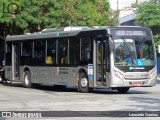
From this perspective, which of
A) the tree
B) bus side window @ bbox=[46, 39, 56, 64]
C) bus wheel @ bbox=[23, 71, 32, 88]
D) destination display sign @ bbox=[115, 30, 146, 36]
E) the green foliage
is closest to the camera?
destination display sign @ bbox=[115, 30, 146, 36]

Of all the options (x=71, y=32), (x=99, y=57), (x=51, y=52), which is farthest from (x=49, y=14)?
(x=99, y=57)

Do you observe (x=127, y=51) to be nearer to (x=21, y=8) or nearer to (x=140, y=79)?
(x=140, y=79)

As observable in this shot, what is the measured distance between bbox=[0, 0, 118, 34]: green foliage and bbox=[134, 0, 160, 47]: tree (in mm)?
11272

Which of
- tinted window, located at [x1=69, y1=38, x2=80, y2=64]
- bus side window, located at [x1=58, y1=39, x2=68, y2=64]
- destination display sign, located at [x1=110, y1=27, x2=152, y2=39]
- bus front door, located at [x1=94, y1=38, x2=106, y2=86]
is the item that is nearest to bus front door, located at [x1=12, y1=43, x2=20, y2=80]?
bus side window, located at [x1=58, y1=39, x2=68, y2=64]

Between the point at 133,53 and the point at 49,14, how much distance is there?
1483cm

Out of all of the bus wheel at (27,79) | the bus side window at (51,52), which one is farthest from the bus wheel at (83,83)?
the bus wheel at (27,79)

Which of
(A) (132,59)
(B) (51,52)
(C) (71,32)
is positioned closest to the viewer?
(A) (132,59)

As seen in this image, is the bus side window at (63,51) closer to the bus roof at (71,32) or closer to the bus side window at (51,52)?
the bus roof at (71,32)

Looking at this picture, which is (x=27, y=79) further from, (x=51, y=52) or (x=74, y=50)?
(x=74, y=50)

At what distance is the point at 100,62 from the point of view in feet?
75.0

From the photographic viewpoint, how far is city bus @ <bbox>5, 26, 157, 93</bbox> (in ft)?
73.2

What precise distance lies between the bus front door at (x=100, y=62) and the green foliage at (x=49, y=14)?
13.4m

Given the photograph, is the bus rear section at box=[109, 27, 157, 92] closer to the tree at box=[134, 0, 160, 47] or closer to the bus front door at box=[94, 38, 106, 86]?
the bus front door at box=[94, 38, 106, 86]

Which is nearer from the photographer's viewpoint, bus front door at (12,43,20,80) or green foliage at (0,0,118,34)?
bus front door at (12,43,20,80)
